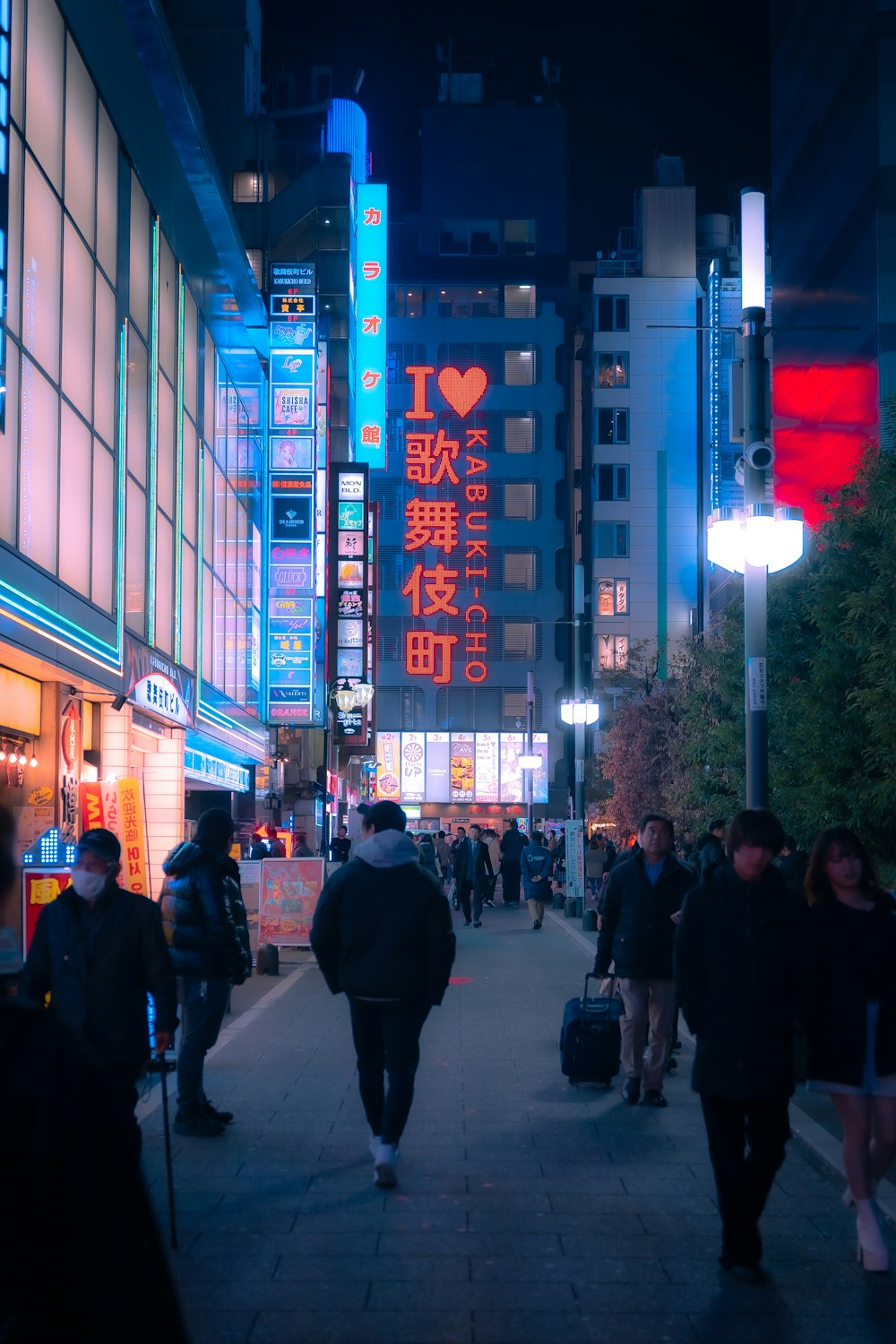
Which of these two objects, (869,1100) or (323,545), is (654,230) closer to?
(323,545)

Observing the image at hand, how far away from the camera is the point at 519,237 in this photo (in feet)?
265

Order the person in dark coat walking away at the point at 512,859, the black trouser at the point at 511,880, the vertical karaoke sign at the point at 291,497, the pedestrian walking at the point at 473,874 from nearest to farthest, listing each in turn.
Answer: the pedestrian walking at the point at 473,874, the vertical karaoke sign at the point at 291,497, the person in dark coat walking away at the point at 512,859, the black trouser at the point at 511,880

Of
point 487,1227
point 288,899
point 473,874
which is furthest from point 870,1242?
point 473,874

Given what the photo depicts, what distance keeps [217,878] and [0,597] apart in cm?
517

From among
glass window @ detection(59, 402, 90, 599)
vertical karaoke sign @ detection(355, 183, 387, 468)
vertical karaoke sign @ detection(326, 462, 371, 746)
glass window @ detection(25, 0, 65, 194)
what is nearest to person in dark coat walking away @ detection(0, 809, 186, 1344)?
glass window @ detection(25, 0, 65, 194)

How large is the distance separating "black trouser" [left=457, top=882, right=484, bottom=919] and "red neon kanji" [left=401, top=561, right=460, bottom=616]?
132 feet

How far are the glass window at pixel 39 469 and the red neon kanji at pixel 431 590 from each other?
182 ft

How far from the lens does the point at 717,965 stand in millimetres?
6027

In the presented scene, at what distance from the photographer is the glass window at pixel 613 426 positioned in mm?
71812

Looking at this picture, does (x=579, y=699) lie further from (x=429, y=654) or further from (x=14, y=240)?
(x=429, y=654)

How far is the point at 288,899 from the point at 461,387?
56.4 meters

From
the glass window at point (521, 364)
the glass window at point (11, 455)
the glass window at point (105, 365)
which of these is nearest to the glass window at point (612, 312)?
the glass window at point (521, 364)

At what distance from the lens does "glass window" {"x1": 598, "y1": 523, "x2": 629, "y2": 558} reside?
232 feet

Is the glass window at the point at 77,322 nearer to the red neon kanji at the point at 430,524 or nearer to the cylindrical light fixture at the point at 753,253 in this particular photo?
the cylindrical light fixture at the point at 753,253
